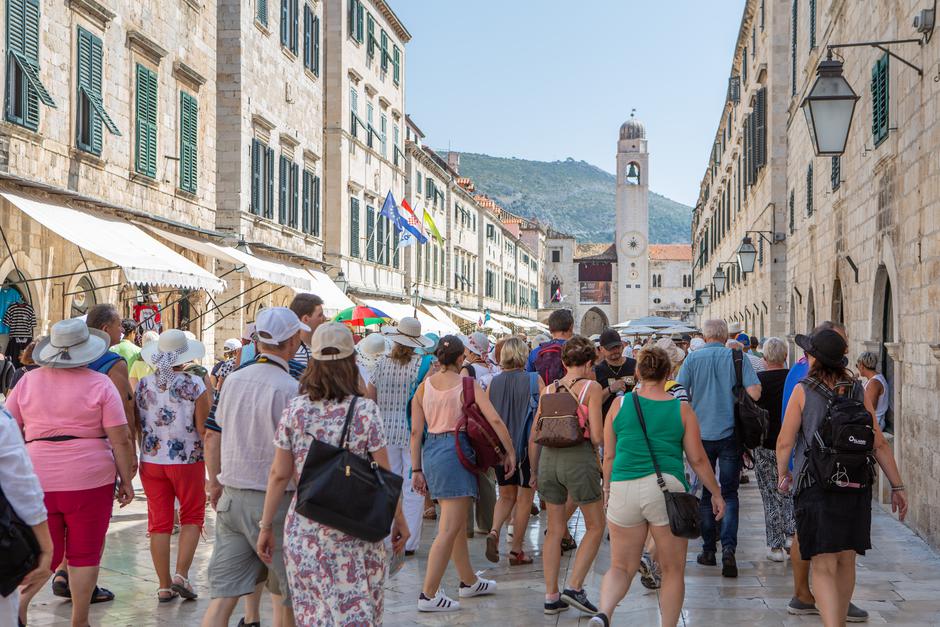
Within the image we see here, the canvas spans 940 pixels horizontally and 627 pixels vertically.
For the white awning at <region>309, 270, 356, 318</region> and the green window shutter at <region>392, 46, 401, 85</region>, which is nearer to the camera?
the white awning at <region>309, 270, 356, 318</region>

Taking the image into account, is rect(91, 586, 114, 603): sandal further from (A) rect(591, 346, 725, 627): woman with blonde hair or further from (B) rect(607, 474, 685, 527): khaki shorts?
(B) rect(607, 474, 685, 527): khaki shorts

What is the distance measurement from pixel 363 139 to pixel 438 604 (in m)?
24.4

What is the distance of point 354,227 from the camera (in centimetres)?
2912

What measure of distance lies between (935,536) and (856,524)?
3446mm

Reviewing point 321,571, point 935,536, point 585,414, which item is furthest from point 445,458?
point 935,536

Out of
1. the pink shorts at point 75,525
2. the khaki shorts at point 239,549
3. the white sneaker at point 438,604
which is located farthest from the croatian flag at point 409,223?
the khaki shorts at point 239,549

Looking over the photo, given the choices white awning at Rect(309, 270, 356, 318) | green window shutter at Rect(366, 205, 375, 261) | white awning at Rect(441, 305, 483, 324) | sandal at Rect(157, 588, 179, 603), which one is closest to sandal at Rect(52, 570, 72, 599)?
sandal at Rect(157, 588, 179, 603)

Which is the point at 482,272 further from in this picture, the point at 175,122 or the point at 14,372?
the point at 14,372

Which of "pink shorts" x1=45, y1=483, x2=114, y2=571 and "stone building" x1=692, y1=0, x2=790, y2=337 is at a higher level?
"stone building" x1=692, y1=0, x2=790, y2=337

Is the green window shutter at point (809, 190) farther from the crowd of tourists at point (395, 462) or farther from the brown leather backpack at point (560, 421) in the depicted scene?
the brown leather backpack at point (560, 421)

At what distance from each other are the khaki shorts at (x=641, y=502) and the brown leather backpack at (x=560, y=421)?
946 millimetres

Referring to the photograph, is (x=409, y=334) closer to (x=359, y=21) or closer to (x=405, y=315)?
(x=405, y=315)

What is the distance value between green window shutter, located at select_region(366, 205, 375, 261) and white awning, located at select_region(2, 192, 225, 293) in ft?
54.8

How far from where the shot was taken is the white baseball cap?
5.16 metres
